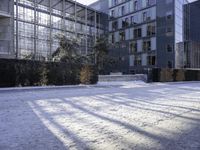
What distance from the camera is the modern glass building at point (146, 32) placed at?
44875 mm

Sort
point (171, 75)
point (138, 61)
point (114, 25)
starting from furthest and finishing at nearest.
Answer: point (114, 25) < point (138, 61) < point (171, 75)

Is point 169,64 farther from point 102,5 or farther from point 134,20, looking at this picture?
point 102,5

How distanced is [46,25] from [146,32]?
1866 cm

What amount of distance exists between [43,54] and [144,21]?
2030 cm

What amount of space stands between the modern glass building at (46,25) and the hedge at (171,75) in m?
17.8

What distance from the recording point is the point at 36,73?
17.5 meters

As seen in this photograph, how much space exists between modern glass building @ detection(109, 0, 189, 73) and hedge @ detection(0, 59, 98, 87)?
1126 inches

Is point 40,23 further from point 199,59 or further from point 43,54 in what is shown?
point 199,59

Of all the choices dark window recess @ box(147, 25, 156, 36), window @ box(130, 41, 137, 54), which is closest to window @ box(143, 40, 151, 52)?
dark window recess @ box(147, 25, 156, 36)

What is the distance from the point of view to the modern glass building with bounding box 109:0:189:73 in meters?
44.9

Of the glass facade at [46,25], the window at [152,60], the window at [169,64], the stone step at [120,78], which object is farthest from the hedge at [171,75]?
the glass facade at [46,25]

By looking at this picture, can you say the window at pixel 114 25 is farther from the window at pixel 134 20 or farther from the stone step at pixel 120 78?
the stone step at pixel 120 78

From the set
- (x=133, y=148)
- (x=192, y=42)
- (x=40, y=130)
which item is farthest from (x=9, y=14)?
(x=192, y=42)

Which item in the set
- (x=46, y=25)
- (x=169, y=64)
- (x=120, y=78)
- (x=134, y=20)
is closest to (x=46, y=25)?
(x=46, y=25)
